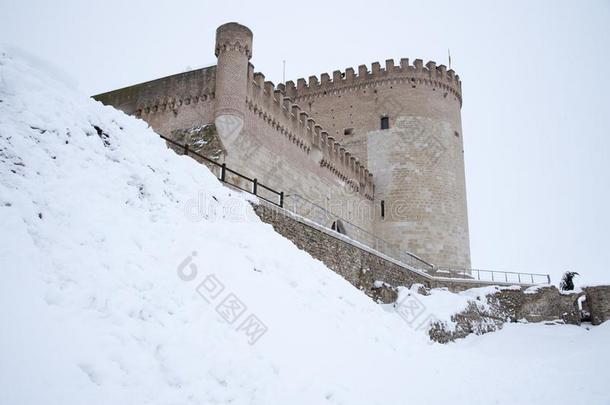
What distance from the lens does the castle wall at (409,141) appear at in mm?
28562

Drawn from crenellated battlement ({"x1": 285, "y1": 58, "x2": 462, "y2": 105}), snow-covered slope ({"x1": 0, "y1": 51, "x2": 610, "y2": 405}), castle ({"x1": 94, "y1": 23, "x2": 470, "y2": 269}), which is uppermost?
crenellated battlement ({"x1": 285, "y1": 58, "x2": 462, "y2": 105})

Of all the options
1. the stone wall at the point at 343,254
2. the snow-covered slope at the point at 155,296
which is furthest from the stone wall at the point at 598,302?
the snow-covered slope at the point at 155,296

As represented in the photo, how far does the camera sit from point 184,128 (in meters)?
17.6

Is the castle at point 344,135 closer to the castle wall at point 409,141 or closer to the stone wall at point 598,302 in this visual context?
the castle wall at point 409,141

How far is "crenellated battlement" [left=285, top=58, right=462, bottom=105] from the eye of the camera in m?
30.9

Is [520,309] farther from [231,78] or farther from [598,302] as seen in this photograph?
[231,78]

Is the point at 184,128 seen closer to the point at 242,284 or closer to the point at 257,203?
the point at 257,203

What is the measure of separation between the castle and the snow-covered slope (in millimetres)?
7390

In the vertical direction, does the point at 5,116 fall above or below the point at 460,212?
below

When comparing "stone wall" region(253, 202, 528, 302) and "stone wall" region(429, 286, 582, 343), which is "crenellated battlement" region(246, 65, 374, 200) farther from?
"stone wall" region(429, 286, 582, 343)

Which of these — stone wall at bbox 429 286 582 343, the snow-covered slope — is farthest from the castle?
the snow-covered slope

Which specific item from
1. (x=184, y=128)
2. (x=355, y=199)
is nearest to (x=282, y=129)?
(x=184, y=128)

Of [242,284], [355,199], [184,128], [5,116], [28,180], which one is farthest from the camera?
[355,199]

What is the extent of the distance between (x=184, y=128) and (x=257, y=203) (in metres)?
7.02
